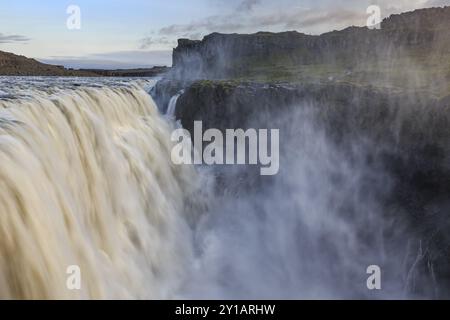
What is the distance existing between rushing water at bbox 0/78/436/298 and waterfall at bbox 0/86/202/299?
0.12 feet

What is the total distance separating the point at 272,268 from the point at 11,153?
11969mm

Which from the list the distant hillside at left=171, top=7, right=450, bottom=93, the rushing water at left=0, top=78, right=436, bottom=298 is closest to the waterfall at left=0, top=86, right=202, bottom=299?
the rushing water at left=0, top=78, right=436, bottom=298

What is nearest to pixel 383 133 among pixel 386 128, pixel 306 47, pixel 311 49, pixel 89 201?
pixel 386 128

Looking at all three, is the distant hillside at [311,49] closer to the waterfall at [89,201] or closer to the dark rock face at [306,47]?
the dark rock face at [306,47]

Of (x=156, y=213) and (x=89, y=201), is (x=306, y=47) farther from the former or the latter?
(x=89, y=201)

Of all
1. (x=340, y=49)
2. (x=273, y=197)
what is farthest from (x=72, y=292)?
(x=340, y=49)

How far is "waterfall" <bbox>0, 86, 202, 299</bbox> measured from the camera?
7863 millimetres

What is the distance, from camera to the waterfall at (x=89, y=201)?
7863mm

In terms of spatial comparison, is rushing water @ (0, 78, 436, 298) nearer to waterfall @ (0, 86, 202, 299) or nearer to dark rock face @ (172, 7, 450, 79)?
waterfall @ (0, 86, 202, 299)

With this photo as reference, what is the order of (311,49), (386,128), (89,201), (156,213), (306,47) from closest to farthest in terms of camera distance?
(89,201)
(156,213)
(386,128)
(311,49)
(306,47)

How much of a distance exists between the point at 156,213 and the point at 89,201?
4525 mm

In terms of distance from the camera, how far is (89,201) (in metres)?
12.5

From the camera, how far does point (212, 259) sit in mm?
17312

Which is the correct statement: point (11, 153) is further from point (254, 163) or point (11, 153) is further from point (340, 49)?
point (340, 49)
